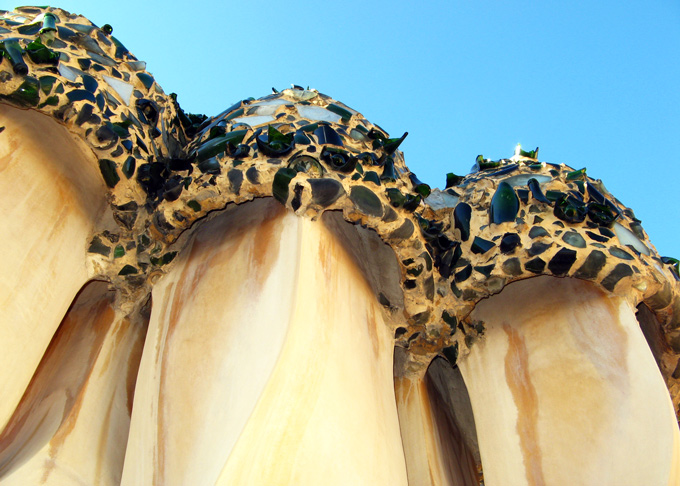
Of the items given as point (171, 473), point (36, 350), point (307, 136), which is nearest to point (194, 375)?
point (171, 473)

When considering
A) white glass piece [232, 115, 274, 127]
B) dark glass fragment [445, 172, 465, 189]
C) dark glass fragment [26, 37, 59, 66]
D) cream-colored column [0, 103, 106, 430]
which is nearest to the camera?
cream-colored column [0, 103, 106, 430]

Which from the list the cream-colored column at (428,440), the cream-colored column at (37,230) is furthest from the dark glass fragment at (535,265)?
the cream-colored column at (37,230)

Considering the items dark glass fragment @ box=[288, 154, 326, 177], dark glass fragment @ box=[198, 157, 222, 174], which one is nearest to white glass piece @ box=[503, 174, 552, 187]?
dark glass fragment @ box=[288, 154, 326, 177]

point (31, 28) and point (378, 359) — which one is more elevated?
point (31, 28)

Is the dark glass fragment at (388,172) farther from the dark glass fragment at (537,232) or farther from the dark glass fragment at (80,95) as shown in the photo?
the dark glass fragment at (80,95)

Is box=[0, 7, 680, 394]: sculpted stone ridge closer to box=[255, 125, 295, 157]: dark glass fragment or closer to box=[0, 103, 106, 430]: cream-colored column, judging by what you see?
box=[255, 125, 295, 157]: dark glass fragment

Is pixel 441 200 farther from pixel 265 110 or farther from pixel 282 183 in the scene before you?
pixel 282 183

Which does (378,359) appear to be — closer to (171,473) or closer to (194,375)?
(194,375)
